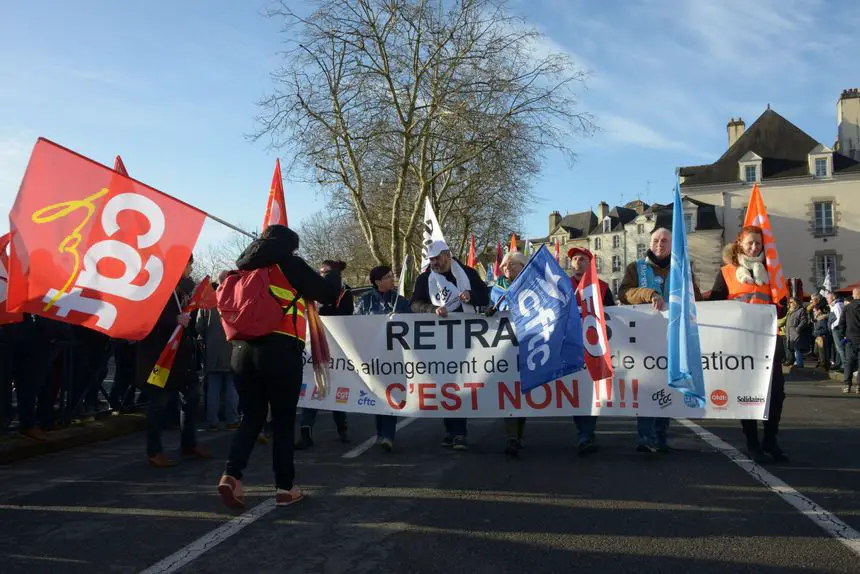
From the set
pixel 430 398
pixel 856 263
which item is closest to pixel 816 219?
pixel 856 263

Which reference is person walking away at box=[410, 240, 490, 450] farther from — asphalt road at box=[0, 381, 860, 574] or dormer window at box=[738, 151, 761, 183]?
dormer window at box=[738, 151, 761, 183]

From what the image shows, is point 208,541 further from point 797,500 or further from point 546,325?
point 797,500

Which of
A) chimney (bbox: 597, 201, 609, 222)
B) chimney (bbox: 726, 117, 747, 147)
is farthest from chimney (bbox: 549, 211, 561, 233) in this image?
chimney (bbox: 726, 117, 747, 147)

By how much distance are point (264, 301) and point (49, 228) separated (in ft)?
7.24

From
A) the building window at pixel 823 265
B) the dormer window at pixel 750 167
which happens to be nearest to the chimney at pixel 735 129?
the dormer window at pixel 750 167

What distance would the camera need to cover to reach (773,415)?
6723mm

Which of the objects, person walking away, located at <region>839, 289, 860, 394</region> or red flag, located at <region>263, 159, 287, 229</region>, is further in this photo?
person walking away, located at <region>839, 289, 860, 394</region>

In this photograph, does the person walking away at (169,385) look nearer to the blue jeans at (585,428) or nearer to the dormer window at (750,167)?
the blue jeans at (585,428)

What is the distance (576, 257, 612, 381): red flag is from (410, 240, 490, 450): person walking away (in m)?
1.01

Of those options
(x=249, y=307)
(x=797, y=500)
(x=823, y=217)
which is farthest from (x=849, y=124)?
(x=249, y=307)

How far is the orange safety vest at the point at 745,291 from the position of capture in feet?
23.2

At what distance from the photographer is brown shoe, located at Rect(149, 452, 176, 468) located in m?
7.02

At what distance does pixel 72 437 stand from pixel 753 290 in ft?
23.3

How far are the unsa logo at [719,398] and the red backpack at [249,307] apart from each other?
13.6 feet
